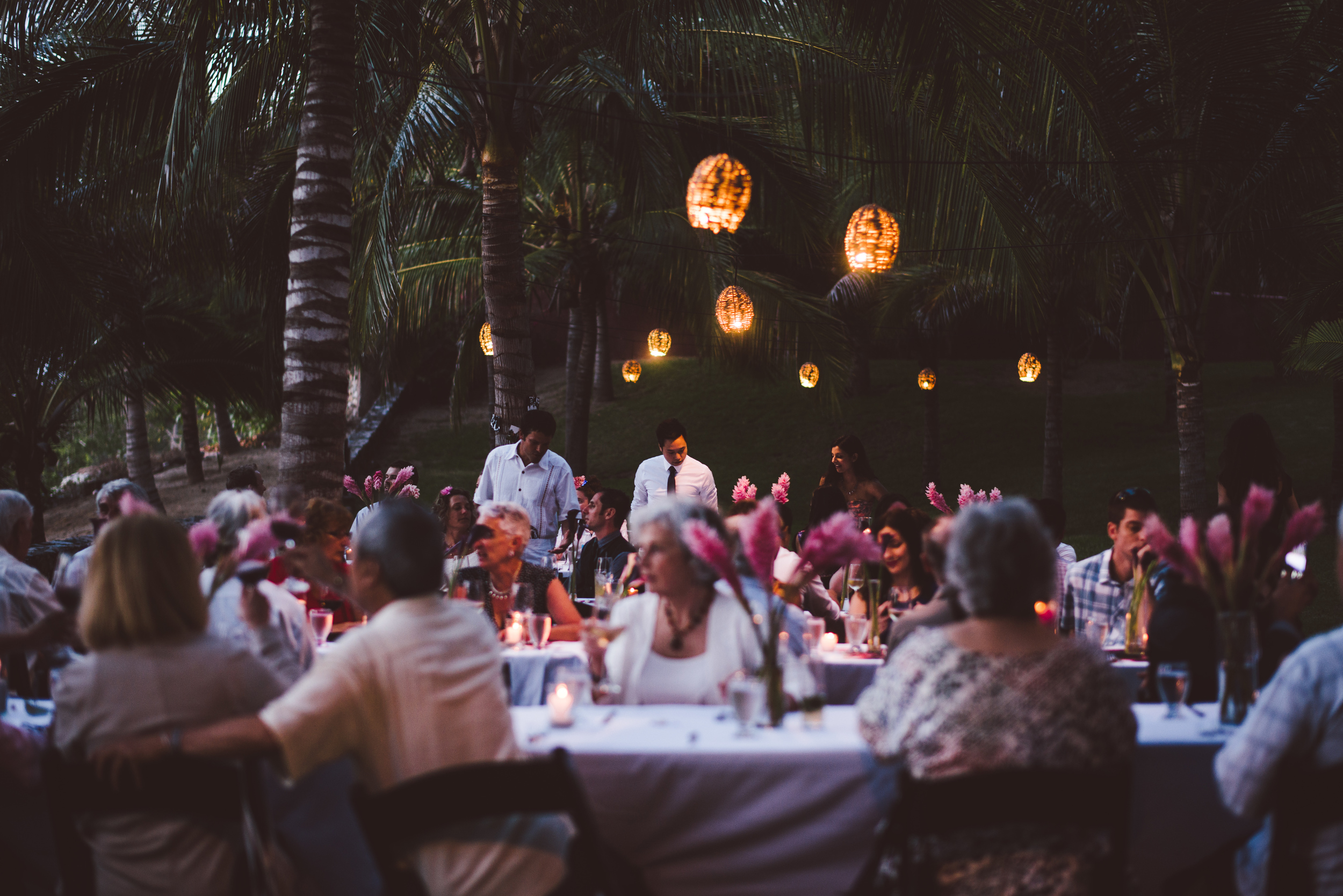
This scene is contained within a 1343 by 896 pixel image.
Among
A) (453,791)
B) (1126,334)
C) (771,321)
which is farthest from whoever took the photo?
(1126,334)

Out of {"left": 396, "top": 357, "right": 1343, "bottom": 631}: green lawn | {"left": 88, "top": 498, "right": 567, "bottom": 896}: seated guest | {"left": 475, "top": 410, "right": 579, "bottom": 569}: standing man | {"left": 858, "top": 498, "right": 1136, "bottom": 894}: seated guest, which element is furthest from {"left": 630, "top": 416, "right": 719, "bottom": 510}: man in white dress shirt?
{"left": 396, "top": 357, "right": 1343, "bottom": 631}: green lawn

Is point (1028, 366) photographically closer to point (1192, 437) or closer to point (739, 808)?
point (1192, 437)

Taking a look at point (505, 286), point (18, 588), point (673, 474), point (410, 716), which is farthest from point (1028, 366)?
point (410, 716)

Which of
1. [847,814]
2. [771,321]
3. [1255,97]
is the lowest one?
[847,814]

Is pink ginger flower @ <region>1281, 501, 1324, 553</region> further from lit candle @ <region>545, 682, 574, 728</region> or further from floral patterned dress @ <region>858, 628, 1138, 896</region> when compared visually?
lit candle @ <region>545, 682, 574, 728</region>

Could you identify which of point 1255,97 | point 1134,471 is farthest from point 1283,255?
point 1134,471

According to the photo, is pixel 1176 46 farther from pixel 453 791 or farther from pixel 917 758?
pixel 453 791

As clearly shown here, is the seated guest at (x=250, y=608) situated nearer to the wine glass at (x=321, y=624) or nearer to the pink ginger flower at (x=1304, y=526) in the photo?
the wine glass at (x=321, y=624)

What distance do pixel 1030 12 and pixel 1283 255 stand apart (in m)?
7.89

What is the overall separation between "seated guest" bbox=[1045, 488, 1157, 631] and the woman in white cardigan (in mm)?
2410

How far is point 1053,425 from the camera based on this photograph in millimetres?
18125

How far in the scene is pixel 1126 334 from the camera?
Answer: 33312mm

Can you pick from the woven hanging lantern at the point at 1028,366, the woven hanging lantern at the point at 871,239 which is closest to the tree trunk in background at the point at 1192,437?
the woven hanging lantern at the point at 871,239

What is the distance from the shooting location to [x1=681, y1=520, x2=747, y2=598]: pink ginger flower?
134 inches
